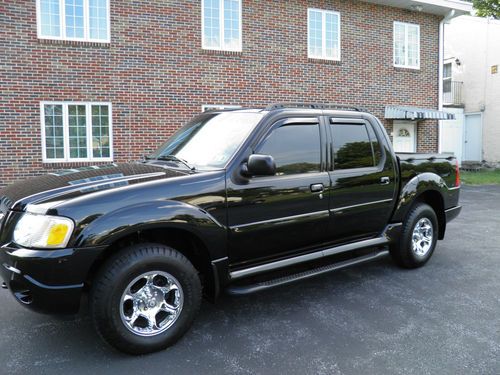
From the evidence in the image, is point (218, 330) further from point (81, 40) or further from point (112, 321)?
point (81, 40)

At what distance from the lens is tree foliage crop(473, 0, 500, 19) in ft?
76.4

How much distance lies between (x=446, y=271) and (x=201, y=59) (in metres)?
8.42

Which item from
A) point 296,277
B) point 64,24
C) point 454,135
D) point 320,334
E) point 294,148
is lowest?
point 320,334

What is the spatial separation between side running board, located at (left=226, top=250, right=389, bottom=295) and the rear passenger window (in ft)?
3.14

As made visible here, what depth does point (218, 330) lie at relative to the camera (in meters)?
3.65

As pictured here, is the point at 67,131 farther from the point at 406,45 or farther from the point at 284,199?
the point at 406,45

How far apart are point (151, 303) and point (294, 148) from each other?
1856 mm

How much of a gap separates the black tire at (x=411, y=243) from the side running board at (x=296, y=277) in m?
0.36

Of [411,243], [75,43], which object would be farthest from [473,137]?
[411,243]

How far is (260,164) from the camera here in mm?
3457

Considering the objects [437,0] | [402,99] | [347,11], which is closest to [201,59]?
[347,11]

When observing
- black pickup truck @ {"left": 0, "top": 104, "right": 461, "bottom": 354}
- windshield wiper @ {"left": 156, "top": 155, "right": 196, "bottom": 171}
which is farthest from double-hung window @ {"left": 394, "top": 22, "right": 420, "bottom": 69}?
windshield wiper @ {"left": 156, "top": 155, "right": 196, "bottom": 171}

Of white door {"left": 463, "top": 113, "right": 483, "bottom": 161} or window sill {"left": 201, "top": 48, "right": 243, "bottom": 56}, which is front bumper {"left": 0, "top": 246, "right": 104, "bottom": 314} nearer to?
window sill {"left": 201, "top": 48, "right": 243, "bottom": 56}

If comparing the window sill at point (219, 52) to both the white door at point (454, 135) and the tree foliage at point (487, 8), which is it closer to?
the white door at point (454, 135)
